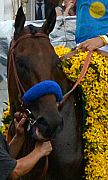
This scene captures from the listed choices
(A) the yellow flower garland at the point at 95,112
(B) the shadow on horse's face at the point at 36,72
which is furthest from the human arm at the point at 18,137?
(A) the yellow flower garland at the point at 95,112

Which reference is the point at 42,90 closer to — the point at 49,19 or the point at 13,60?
the point at 13,60

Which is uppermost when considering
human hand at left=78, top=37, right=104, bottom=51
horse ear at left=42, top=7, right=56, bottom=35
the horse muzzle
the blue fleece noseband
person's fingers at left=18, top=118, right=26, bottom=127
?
horse ear at left=42, top=7, right=56, bottom=35

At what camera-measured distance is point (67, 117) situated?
196 inches

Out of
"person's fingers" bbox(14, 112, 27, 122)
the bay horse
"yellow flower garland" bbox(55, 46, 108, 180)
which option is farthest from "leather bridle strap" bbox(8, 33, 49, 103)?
"yellow flower garland" bbox(55, 46, 108, 180)

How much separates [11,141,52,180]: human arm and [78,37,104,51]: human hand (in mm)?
1263

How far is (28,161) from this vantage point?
13.1 feet

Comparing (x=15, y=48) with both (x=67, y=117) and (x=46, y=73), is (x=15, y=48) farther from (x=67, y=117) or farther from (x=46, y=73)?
(x=67, y=117)

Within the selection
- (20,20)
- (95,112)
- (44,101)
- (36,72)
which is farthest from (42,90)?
(95,112)

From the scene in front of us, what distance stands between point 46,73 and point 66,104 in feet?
1.87

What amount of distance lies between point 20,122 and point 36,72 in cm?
43

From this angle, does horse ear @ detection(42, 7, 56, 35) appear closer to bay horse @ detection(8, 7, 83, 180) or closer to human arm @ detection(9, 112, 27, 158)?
bay horse @ detection(8, 7, 83, 180)

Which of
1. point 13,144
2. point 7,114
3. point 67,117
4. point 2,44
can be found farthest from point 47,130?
point 2,44

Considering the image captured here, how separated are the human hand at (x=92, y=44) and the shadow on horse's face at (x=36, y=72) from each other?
48 centimetres

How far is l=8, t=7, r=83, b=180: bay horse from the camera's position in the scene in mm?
4246
